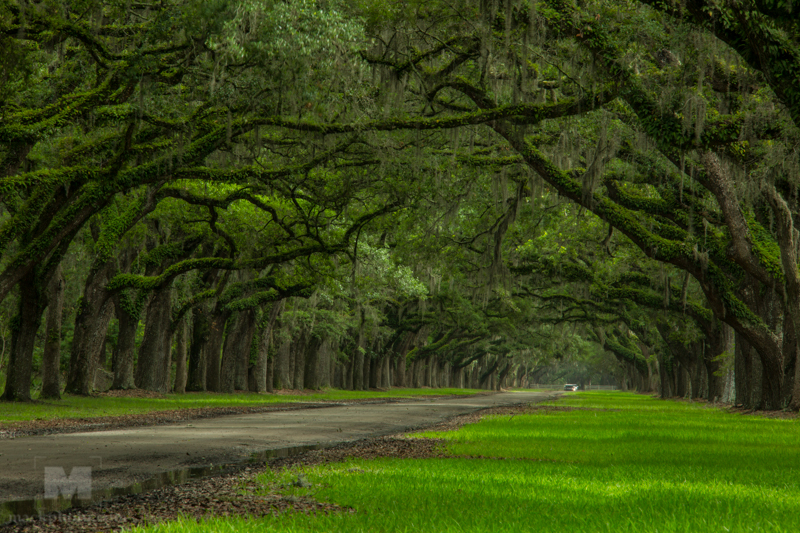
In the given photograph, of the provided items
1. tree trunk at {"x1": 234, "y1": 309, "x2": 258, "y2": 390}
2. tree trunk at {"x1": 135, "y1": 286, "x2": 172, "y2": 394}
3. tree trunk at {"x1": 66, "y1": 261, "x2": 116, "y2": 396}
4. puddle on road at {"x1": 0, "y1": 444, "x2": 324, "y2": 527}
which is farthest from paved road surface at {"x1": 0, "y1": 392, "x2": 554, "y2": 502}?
tree trunk at {"x1": 234, "y1": 309, "x2": 258, "y2": 390}

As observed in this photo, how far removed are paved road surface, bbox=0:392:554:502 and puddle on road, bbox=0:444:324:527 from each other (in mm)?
191

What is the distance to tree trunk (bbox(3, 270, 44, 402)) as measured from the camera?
19859 mm

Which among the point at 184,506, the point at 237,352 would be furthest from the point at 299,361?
the point at 184,506

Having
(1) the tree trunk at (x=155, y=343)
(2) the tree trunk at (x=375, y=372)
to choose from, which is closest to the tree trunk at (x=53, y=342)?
(1) the tree trunk at (x=155, y=343)

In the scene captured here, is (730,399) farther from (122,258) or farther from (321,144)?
(122,258)

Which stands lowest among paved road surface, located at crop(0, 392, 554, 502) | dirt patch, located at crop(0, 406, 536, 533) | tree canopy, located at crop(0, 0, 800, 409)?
paved road surface, located at crop(0, 392, 554, 502)

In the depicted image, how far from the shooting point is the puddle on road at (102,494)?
5.14 m

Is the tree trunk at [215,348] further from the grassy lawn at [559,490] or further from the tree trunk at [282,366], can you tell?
the grassy lawn at [559,490]

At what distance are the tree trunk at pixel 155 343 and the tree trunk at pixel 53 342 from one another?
4.98 meters

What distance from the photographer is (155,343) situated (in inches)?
1095

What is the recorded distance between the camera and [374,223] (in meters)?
25.0

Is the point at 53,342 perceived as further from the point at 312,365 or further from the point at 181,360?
the point at 312,365

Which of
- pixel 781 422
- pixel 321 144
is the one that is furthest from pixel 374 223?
pixel 781 422

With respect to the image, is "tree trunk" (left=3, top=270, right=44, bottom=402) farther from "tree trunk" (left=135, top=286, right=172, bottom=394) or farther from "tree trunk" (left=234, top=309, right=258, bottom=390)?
"tree trunk" (left=234, top=309, right=258, bottom=390)
